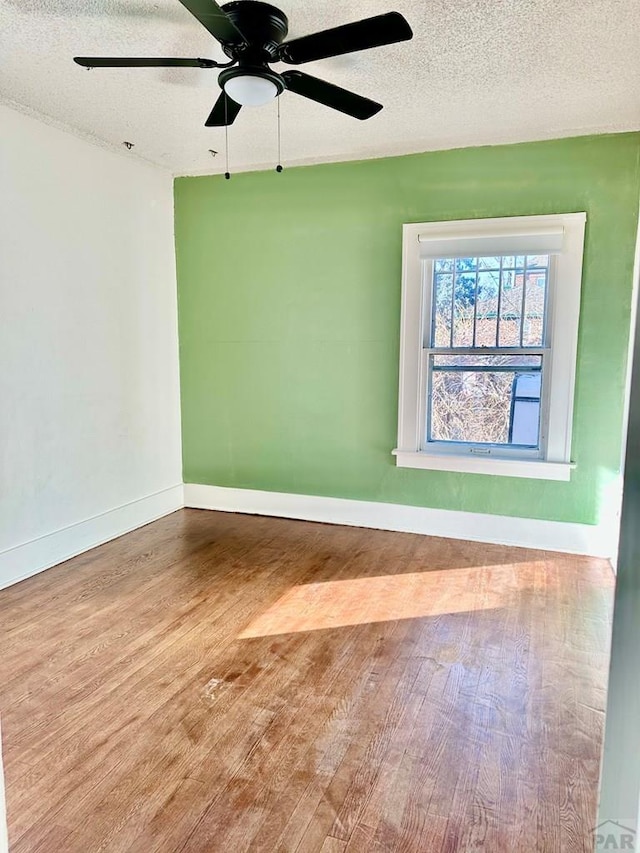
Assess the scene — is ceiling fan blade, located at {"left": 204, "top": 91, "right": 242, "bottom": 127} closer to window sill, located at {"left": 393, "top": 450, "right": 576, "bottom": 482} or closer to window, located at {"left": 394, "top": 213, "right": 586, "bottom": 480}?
window, located at {"left": 394, "top": 213, "right": 586, "bottom": 480}

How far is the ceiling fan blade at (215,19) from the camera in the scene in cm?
181

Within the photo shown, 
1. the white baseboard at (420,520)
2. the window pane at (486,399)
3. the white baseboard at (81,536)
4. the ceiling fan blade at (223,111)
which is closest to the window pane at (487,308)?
the window pane at (486,399)

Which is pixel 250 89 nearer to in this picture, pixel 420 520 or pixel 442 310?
pixel 442 310

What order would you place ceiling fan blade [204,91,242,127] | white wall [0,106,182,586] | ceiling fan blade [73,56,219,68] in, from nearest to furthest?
ceiling fan blade [73,56,219,68] < ceiling fan blade [204,91,242,127] < white wall [0,106,182,586]

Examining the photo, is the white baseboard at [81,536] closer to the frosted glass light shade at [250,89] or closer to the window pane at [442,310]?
the window pane at [442,310]

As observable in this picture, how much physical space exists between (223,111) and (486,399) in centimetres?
241

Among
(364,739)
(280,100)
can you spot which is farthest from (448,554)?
(280,100)

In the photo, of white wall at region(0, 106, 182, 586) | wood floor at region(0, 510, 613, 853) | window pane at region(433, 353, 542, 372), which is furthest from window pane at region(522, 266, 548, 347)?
white wall at region(0, 106, 182, 586)

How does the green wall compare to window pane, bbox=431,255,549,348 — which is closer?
the green wall

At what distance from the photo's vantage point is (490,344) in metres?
3.79

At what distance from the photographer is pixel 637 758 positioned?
2.29 feet

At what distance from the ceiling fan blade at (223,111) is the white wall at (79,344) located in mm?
1251

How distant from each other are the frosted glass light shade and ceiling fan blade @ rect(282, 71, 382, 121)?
0.30 feet

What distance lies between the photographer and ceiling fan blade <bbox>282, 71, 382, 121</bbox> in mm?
2295
